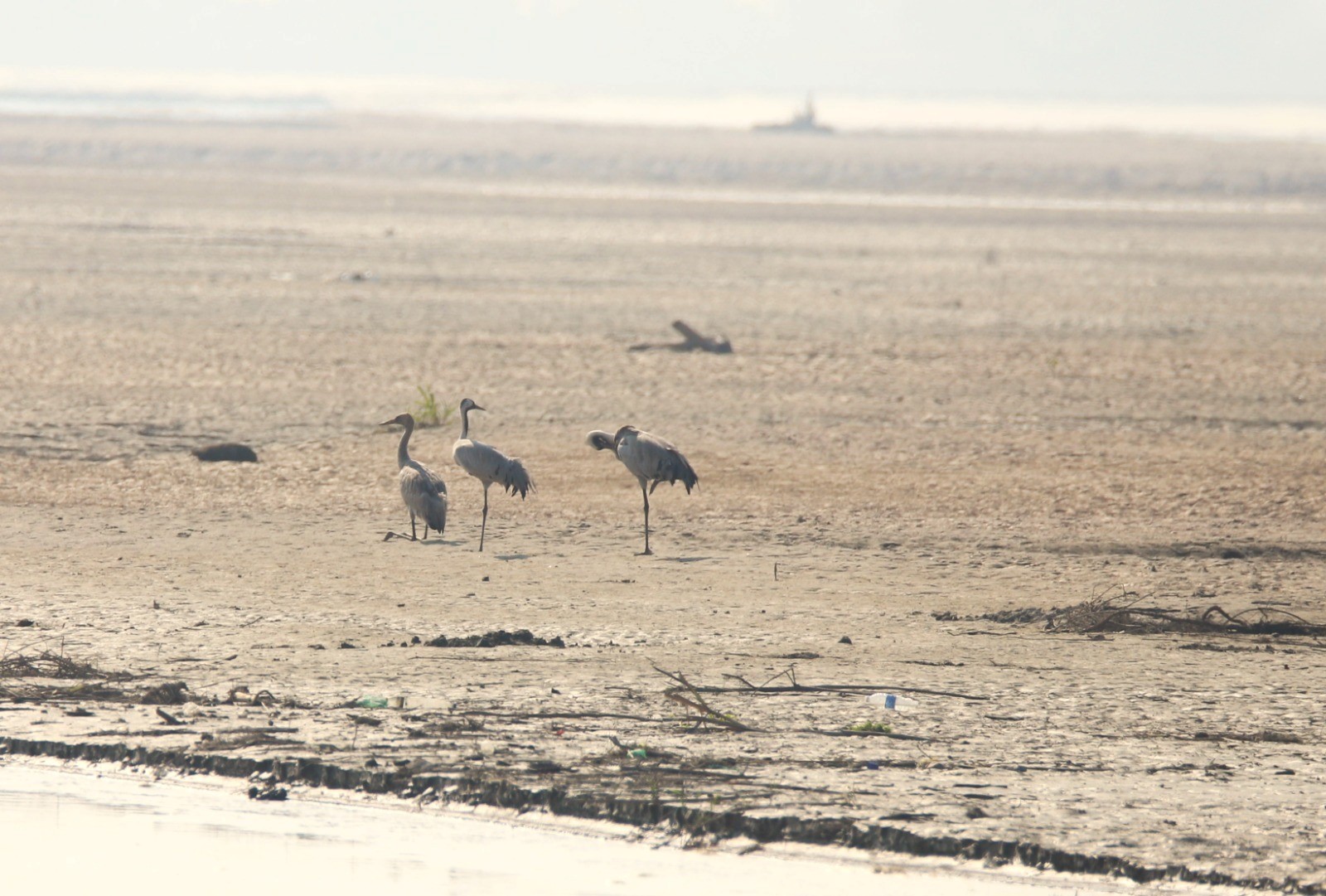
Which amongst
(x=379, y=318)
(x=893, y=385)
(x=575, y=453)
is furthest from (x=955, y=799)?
(x=379, y=318)

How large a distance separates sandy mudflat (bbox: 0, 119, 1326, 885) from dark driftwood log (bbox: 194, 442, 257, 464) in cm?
34

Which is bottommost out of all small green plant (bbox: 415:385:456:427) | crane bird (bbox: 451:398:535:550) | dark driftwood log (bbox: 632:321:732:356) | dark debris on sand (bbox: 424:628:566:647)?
dark debris on sand (bbox: 424:628:566:647)

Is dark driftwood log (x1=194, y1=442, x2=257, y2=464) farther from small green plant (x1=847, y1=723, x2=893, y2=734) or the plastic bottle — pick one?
small green plant (x1=847, y1=723, x2=893, y2=734)

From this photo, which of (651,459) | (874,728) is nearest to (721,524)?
(651,459)

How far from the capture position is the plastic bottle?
849 cm

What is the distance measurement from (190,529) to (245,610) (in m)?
2.65

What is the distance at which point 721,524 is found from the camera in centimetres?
1334

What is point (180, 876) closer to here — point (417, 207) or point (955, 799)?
point (955, 799)

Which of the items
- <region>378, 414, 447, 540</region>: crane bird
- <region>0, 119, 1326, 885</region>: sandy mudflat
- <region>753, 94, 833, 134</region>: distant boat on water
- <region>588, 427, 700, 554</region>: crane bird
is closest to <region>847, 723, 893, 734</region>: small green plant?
<region>0, 119, 1326, 885</region>: sandy mudflat

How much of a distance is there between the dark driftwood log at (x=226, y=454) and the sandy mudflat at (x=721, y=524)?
34 centimetres

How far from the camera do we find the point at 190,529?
12.8 m

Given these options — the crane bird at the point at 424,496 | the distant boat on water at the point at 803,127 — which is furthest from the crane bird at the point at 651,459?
the distant boat on water at the point at 803,127

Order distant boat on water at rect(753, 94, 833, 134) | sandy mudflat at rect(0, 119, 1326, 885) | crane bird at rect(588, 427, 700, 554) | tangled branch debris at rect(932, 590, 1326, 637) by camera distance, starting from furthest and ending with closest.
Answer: distant boat on water at rect(753, 94, 833, 134) → crane bird at rect(588, 427, 700, 554) → tangled branch debris at rect(932, 590, 1326, 637) → sandy mudflat at rect(0, 119, 1326, 885)

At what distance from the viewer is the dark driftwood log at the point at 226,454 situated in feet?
50.8
